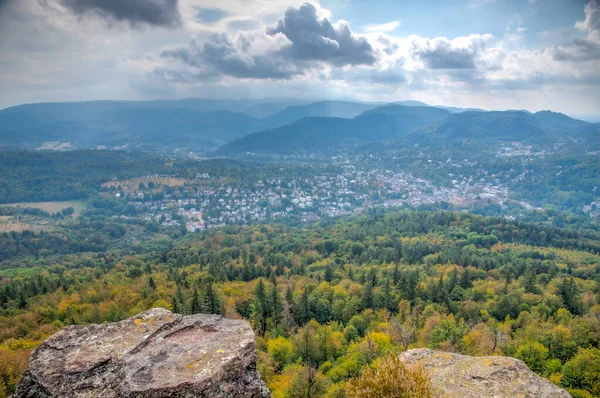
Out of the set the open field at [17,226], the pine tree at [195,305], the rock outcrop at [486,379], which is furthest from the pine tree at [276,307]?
the open field at [17,226]

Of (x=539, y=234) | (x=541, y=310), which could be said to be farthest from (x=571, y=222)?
(x=541, y=310)

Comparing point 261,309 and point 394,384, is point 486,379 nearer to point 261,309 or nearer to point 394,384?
point 394,384

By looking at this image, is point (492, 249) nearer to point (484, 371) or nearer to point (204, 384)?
point (484, 371)

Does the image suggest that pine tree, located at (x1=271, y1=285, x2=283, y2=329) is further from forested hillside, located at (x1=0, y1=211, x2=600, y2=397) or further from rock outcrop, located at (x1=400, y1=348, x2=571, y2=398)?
rock outcrop, located at (x1=400, y1=348, x2=571, y2=398)

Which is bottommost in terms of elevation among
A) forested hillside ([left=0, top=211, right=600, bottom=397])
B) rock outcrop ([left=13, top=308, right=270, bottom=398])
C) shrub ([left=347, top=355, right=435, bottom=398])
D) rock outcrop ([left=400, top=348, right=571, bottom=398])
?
forested hillside ([left=0, top=211, right=600, bottom=397])

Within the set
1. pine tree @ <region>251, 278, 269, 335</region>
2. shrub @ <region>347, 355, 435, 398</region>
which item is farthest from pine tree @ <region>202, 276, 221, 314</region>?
shrub @ <region>347, 355, 435, 398</region>

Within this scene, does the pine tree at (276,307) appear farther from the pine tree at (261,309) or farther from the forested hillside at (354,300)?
the pine tree at (261,309)
